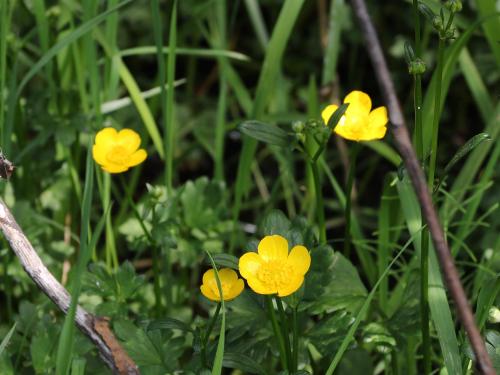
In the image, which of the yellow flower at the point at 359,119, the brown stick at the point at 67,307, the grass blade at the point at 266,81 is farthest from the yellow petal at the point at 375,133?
the brown stick at the point at 67,307

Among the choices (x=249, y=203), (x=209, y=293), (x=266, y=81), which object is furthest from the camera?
(x=249, y=203)

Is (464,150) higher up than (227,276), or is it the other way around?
(464,150)

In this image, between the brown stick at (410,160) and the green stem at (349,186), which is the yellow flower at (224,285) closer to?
the green stem at (349,186)

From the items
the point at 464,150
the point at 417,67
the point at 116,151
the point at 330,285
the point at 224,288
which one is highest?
the point at 417,67

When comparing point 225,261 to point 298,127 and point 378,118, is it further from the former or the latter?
point 378,118

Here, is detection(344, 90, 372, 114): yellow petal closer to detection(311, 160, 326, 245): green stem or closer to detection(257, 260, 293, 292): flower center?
detection(311, 160, 326, 245): green stem

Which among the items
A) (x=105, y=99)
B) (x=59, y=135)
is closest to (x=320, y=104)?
(x=105, y=99)

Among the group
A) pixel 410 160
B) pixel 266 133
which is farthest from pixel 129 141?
pixel 410 160

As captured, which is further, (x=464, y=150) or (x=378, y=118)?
(x=378, y=118)

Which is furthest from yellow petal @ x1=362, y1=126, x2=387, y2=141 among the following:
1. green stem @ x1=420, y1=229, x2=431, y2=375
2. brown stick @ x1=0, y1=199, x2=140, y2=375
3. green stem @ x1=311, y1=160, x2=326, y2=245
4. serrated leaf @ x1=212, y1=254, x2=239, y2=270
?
brown stick @ x1=0, y1=199, x2=140, y2=375
